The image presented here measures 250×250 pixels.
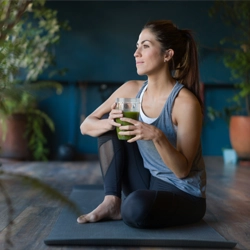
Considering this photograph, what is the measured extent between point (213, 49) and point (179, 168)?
446cm

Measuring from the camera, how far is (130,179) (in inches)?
95.0

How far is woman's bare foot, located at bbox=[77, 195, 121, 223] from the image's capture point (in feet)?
7.39

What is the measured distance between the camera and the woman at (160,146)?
212 centimetres

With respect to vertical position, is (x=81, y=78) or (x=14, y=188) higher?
(x=81, y=78)

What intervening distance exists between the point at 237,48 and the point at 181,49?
4363 mm

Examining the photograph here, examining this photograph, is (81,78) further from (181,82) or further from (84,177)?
(181,82)

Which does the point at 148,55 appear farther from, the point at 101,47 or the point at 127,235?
the point at 101,47

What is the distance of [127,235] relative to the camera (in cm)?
203

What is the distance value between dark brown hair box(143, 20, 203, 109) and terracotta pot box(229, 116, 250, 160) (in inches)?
144

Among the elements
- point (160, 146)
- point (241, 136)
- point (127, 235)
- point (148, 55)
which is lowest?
point (241, 136)

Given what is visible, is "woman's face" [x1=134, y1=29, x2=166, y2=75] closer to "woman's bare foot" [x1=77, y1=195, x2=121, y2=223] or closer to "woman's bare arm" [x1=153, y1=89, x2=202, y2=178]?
"woman's bare arm" [x1=153, y1=89, x2=202, y2=178]

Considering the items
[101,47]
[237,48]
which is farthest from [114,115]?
[237,48]

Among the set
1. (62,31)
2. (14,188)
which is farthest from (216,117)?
(14,188)

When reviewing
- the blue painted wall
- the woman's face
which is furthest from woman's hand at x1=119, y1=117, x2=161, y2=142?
the blue painted wall
